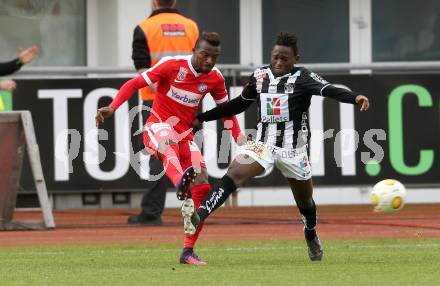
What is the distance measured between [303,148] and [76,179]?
623 centimetres

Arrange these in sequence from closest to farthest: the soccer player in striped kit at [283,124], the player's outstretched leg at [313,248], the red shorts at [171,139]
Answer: the soccer player in striped kit at [283,124] → the player's outstretched leg at [313,248] → the red shorts at [171,139]

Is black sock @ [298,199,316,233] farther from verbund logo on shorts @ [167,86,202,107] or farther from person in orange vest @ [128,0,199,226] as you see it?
person in orange vest @ [128,0,199,226]

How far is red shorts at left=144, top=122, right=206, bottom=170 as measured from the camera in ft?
36.8

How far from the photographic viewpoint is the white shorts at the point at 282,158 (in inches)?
411

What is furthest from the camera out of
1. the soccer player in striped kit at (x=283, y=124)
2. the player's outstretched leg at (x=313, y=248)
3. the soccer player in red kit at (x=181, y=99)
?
the soccer player in red kit at (x=181, y=99)

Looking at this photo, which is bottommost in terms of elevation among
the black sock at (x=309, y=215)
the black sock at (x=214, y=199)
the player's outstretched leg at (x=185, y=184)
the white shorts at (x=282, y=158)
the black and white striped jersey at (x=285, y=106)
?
the black sock at (x=309, y=215)

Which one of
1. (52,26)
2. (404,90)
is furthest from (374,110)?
(52,26)

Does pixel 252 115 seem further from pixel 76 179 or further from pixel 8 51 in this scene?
pixel 8 51

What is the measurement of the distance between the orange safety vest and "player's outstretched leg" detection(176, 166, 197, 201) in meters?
4.35

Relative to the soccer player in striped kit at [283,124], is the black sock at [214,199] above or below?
below

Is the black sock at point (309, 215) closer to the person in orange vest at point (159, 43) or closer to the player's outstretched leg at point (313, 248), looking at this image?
the player's outstretched leg at point (313, 248)

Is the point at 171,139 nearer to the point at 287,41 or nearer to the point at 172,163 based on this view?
the point at 172,163

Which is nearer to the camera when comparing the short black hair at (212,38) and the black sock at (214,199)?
the black sock at (214,199)

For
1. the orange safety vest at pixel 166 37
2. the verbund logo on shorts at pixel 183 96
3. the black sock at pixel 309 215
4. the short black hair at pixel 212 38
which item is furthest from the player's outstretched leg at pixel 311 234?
the orange safety vest at pixel 166 37
